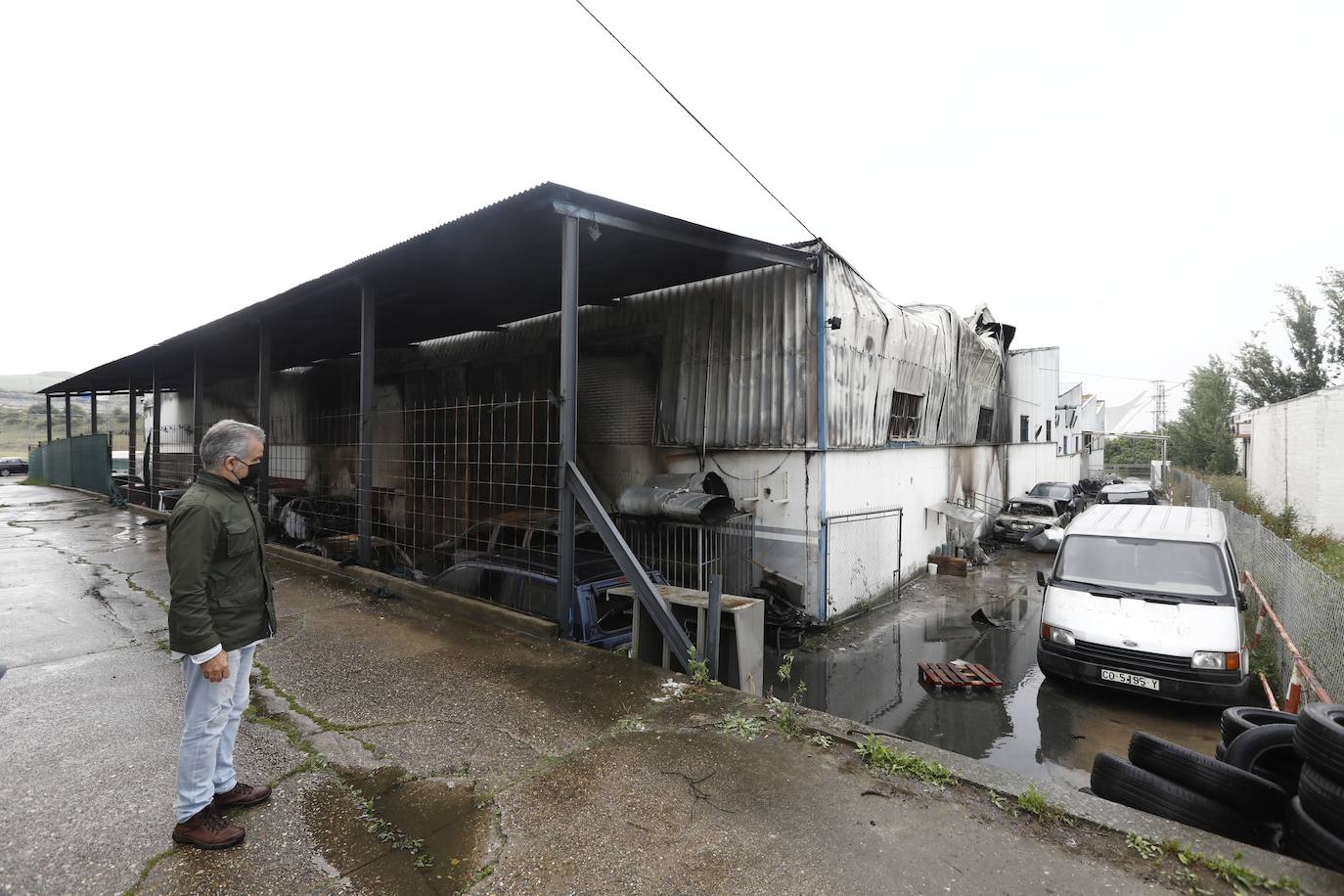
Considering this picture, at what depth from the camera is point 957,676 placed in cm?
709

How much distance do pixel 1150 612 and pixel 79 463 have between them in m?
29.7

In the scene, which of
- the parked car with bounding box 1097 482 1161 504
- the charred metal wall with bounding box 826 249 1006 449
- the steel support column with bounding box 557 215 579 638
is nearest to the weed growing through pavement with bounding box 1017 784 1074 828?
the steel support column with bounding box 557 215 579 638

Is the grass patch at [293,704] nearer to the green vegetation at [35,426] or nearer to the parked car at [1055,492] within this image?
the parked car at [1055,492]

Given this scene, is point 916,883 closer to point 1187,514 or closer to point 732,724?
point 732,724

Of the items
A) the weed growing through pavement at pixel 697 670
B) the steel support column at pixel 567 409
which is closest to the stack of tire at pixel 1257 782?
the weed growing through pavement at pixel 697 670

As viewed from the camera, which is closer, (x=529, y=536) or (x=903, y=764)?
(x=903, y=764)

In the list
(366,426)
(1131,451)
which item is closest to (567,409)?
(366,426)

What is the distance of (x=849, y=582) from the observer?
9.57 m

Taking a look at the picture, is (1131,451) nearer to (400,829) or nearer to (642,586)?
(642,586)

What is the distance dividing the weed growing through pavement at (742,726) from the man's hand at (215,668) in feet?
9.11

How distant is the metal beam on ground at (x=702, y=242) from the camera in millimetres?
5738

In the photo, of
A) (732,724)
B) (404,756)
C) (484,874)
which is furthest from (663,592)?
(484,874)

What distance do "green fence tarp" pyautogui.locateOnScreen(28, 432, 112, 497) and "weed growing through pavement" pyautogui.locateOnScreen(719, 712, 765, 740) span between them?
21882mm

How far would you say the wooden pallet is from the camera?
22.8 ft
